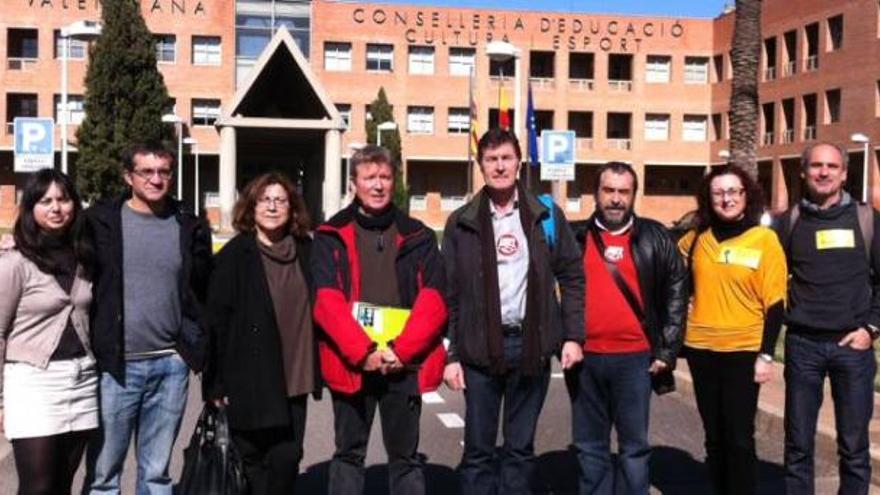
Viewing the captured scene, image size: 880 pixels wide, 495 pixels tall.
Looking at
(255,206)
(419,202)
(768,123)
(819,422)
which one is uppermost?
(768,123)

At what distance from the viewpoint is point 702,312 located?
5.40 metres

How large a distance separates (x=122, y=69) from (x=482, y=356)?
41345 mm

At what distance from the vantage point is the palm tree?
43.6 ft

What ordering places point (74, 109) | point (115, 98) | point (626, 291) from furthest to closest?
1. point (74, 109)
2. point (115, 98)
3. point (626, 291)

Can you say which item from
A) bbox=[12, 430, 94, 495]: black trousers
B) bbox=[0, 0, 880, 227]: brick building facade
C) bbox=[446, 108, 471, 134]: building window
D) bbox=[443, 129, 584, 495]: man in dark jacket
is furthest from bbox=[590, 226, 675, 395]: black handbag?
bbox=[446, 108, 471, 134]: building window

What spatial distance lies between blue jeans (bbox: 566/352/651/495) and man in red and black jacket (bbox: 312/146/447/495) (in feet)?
2.99

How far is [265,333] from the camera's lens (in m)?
4.75

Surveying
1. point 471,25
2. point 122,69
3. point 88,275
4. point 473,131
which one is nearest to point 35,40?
point 122,69

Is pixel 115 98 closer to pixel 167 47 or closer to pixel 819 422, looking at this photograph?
pixel 167 47

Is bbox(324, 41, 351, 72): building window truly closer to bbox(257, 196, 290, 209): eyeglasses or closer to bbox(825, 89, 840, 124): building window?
bbox(825, 89, 840, 124): building window

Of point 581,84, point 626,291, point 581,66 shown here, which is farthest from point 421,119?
point 626,291

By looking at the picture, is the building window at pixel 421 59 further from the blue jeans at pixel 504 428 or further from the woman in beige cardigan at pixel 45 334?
the woman in beige cardigan at pixel 45 334

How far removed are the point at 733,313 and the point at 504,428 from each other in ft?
4.54

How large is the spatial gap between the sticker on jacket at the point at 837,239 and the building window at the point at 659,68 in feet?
181
